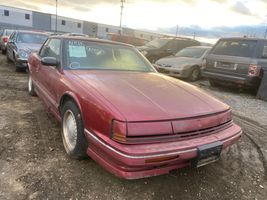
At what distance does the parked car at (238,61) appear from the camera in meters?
7.49

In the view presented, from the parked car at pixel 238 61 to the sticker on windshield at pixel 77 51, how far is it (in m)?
5.63

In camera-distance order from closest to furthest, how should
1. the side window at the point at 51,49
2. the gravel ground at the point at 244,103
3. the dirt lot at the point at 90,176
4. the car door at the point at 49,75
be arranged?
the dirt lot at the point at 90,176
the car door at the point at 49,75
the side window at the point at 51,49
the gravel ground at the point at 244,103

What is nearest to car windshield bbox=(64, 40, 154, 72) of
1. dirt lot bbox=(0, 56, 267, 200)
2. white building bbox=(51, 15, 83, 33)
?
dirt lot bbox=(0, 56, 267, 200)

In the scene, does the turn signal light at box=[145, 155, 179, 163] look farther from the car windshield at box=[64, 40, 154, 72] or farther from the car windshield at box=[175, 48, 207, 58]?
the car windshield at box=[175, 48, 207, 58]

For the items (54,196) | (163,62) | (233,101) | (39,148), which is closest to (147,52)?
(163,62)

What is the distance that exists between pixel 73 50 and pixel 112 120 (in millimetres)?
1774

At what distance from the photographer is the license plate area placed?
7.88 ft

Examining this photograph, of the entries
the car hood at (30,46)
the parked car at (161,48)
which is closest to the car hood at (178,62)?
the parked car at (161,48)

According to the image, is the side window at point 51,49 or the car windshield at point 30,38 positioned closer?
the side window at point 51,49

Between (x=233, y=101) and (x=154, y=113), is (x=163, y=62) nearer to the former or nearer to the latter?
(x=233, y=101)

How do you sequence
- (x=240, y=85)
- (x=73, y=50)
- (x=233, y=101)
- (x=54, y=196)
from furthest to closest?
(x=240, y=85), (x=233, y=101), (x=73, y=50), (x=54, y=196)

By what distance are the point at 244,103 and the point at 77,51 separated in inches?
208

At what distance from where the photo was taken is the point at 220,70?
809cm

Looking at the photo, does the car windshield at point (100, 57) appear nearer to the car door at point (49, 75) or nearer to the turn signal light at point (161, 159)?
the car door at point (49, 75)
